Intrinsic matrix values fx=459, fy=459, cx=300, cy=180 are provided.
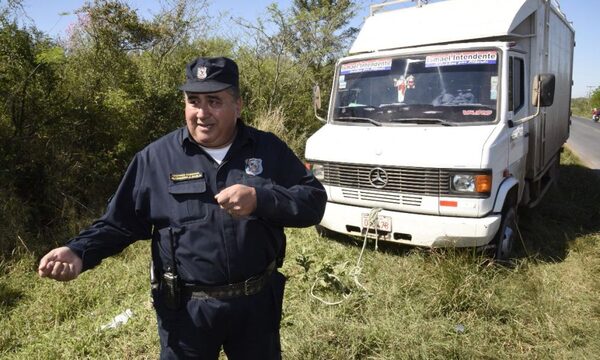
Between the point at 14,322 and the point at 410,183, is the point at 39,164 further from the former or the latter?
the point at 410,183

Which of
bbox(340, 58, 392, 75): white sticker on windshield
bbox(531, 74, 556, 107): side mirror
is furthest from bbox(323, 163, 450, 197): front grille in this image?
bbox(531, 74, 556, 107): side mirror

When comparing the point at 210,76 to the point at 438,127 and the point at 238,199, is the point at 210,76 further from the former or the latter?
the point at 438,127

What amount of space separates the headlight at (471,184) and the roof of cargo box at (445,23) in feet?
5.69

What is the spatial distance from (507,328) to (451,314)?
41 centimetres

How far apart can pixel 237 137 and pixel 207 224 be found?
408 mm

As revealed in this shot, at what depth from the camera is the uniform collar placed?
196cm

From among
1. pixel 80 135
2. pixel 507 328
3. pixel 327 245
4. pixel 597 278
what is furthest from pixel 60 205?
pixel 597 278

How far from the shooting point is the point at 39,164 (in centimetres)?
625

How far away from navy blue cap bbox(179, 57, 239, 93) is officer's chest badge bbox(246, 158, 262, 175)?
0.33 metres

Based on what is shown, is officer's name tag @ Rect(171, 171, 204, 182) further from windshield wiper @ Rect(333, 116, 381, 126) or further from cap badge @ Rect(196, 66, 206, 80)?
windshield wiper @ Rect(333, 116, 381, 126)

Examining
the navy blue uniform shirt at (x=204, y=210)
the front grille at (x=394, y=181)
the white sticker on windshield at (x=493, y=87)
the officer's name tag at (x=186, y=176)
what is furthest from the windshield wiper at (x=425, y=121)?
the officer's name tag at (x=186, y=176)

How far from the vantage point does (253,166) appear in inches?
77.4

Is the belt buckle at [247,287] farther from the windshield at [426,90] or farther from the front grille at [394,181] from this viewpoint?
the windshield at [426,90]

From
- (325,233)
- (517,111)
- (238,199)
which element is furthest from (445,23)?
(238,199)
